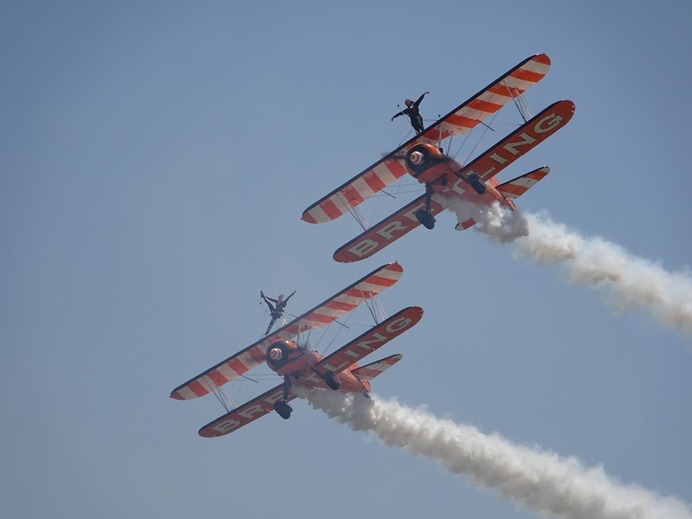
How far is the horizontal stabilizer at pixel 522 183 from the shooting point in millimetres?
45344

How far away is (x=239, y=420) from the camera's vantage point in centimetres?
4778

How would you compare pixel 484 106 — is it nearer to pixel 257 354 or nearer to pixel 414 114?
pixel 414 114

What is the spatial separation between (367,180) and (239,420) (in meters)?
7.79

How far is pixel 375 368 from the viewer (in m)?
45.5

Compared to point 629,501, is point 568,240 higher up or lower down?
higher up

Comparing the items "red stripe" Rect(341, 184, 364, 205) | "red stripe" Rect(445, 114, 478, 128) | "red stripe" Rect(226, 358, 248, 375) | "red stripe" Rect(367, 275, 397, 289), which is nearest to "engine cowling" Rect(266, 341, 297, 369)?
"red stripe" Rect(367, 275, 397, 289)

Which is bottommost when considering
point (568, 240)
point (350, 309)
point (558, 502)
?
point (558, 502)

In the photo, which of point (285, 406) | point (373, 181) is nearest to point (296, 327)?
point (285, 406)

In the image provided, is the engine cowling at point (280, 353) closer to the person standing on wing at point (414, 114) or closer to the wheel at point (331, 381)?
the wheel at point (331, 381)

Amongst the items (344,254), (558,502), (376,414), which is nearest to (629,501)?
(558,502)

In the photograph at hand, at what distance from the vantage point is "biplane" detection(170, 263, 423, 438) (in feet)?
144

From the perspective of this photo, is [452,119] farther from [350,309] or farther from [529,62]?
[350,309]

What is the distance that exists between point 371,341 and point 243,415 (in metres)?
5.76

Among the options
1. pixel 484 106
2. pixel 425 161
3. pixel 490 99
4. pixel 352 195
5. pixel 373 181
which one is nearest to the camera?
pixel 425 161
